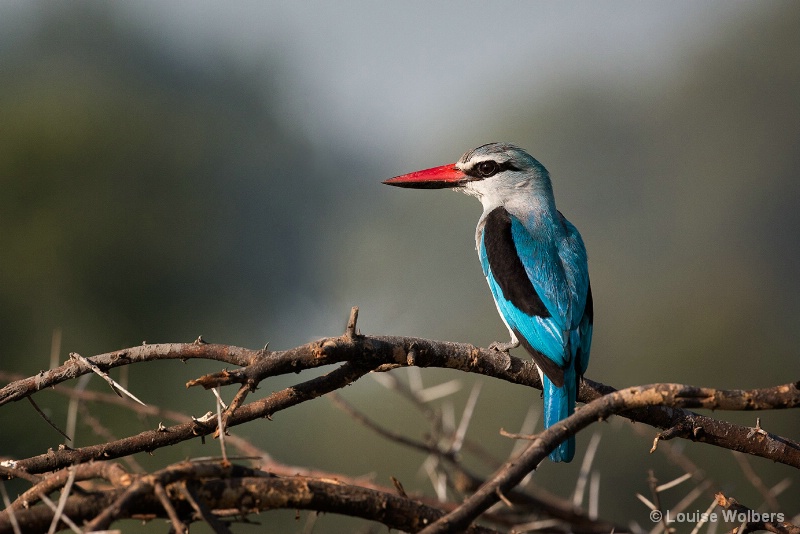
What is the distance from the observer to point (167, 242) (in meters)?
21.8

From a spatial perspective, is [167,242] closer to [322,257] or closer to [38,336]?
[322,257]

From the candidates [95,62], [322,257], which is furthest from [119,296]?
[95,62]

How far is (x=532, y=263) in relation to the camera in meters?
4.48

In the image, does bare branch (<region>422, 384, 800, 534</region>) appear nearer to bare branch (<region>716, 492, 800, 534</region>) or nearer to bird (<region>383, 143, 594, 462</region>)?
bare branch (<region>716, 492, 800, 534</region>)

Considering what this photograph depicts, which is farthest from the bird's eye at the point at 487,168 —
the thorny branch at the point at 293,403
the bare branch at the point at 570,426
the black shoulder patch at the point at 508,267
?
the bare branch at the point at 570,426

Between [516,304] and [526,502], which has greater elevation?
[516,304]

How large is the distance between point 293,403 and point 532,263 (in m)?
2.06

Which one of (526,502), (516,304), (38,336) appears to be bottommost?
(38,336)

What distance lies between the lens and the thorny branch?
1938 millimetres

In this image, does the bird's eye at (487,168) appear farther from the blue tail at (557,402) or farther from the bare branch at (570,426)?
the bare branch at (570,426)

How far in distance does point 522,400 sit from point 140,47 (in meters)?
21.8

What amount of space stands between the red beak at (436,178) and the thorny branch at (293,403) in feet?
7.79

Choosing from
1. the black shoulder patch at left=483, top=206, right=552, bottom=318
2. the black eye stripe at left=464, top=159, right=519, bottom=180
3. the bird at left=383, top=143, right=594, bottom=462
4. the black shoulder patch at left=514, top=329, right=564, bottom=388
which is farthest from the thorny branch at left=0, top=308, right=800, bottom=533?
the black eye stripe at left=464, top=159, right=519, bottom=180

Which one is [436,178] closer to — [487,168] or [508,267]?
[487,168]
